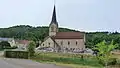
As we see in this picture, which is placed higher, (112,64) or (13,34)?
(13,34)

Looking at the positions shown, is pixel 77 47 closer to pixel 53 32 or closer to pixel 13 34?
pixel 53 32

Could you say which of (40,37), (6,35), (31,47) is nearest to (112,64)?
(31,47)

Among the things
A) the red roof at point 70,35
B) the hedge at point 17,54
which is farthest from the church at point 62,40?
the hedge at point 17,54

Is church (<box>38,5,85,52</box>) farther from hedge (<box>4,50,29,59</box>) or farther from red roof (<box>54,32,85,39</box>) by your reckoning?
hedge (<box>4,50,29,59</box>)

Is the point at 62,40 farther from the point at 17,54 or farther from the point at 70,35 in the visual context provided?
the point at 17,54

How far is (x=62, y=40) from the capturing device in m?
93.6

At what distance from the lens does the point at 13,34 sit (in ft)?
541

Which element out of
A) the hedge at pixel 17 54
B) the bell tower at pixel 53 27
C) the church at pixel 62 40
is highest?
the bell tower at pixel 53 27

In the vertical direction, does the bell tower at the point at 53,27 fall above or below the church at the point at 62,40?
above

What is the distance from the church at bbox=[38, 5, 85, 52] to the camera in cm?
9094

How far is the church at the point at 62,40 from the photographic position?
298 feet

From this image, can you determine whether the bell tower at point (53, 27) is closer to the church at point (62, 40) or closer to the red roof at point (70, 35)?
the church at point (62, 40)

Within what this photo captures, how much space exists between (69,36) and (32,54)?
41399mm

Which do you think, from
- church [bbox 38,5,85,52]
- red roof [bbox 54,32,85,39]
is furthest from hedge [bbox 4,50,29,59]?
red roof [bbox 54,32,85,39]
